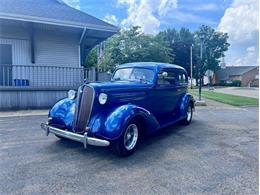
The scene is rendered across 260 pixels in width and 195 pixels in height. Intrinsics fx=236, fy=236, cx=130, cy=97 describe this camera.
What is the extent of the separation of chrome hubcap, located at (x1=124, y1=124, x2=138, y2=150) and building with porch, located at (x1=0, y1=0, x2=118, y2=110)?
21.3 ft

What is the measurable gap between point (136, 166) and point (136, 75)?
2.58 meters

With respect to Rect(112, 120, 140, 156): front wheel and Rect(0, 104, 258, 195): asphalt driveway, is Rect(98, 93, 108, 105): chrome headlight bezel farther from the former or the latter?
Rect(0, 104, 258, 195): asphalt driveway

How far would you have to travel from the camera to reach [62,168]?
12.3ft

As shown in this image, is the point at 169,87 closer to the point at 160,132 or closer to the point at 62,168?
the point at 160,132

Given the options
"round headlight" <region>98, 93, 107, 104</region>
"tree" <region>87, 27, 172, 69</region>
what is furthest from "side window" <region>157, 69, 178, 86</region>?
"tree" <region>87, 27, 172, 69</region>

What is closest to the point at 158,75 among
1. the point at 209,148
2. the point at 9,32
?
the point at 209,148

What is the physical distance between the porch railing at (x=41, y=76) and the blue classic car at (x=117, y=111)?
5628 millimetres

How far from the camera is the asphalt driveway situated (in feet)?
10.4

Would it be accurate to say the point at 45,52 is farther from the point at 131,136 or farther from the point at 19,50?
the point at 131,136

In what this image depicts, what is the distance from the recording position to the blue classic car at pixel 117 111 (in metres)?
4.17


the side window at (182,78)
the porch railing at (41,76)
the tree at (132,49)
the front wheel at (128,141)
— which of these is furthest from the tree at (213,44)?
the front wheel at (128,141)

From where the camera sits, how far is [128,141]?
458 cm

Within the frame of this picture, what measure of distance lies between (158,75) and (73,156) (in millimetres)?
2791

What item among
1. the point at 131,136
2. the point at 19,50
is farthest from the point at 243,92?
the point at 131,136
